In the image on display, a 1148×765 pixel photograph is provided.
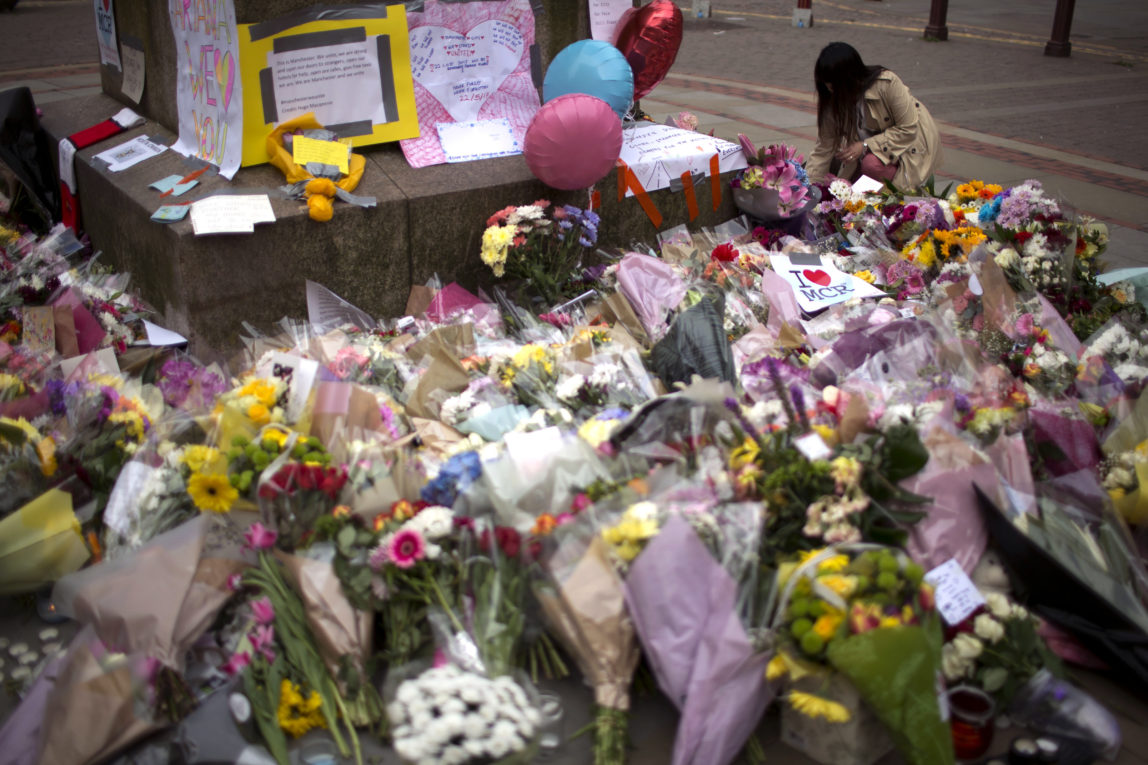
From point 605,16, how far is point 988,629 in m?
3.61

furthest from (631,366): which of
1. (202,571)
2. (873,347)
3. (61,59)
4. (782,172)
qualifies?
(61,59)

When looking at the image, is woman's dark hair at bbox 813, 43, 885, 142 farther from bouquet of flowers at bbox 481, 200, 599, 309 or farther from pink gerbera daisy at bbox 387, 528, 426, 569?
pink gerbera daisy at bbox 387, 528, 426, 569

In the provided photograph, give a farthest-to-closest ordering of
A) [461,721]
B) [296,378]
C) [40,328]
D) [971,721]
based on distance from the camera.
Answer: [40,328] → [296,378] → [971,721] → [461,721]

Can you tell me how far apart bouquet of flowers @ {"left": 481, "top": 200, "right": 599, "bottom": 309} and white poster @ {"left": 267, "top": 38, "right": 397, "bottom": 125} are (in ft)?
2.53

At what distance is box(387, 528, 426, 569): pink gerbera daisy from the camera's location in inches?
83.8

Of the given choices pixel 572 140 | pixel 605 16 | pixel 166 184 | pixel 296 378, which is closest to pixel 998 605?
pixel 296 378

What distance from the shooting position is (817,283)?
13.2 ft

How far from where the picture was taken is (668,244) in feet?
14.4

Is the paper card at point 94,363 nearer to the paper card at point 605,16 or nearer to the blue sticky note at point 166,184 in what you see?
the blue sticky note at point 166,184

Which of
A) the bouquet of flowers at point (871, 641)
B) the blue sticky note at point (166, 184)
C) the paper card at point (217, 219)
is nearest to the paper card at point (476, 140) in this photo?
the paper card at point (217, 219)

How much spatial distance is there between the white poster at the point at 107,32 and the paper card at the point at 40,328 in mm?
2120

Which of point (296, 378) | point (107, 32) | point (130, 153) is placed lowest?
point (296, 378)

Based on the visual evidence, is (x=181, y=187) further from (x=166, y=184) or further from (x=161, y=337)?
(x=161, y=337)

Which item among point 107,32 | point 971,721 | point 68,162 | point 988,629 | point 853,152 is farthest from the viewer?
point 853,152
